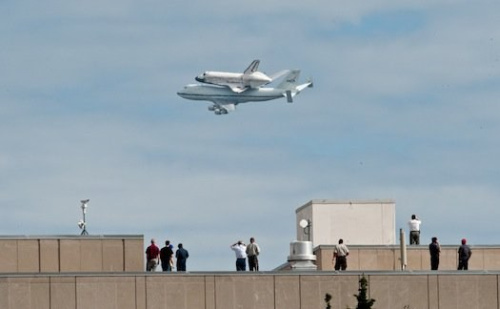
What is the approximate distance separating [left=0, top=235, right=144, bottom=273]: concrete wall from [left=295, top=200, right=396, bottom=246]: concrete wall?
12.4m

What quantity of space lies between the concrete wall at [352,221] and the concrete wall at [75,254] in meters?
12.4

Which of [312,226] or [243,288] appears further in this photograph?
[312,226]

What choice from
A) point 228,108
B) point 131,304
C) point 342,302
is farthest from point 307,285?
point 228,108

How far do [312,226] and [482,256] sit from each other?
6.15m

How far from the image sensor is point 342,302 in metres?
54.1

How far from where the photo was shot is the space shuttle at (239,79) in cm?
18812

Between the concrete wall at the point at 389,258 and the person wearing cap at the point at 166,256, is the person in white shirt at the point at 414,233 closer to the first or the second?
the concrete wall at the point at 389,258

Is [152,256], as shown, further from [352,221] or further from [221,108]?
[221,108]

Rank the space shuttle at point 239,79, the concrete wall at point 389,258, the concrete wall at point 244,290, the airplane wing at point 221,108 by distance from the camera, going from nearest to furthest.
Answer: the concrete wall at point 244,290 < the concrete wall at point 389,258 < the airplane wing at point 221,108 < the space shuttle at point 239,79

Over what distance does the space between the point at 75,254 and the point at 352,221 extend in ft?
47.2

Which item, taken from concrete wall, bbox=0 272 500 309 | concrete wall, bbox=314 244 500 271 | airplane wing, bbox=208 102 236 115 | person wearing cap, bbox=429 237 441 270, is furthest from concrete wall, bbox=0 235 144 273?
airplane wing, bbox=208 102 236 115

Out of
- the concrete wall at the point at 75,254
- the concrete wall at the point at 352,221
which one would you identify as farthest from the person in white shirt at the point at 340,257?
the concrete wall at the point at 352,221

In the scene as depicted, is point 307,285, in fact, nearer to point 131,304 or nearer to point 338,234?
point 131,304

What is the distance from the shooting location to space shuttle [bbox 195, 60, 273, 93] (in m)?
188
